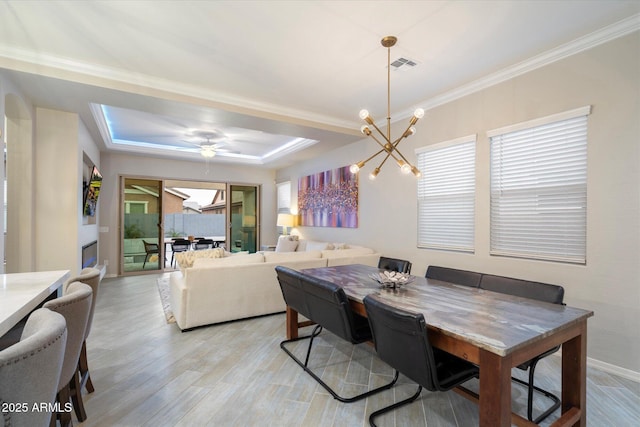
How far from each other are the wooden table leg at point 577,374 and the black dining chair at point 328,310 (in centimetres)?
102

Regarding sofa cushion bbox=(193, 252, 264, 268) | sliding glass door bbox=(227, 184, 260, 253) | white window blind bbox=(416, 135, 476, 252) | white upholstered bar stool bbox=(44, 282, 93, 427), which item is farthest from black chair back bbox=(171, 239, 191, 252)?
white upholstered bar stool bbox=(44, 282, 93, 427)

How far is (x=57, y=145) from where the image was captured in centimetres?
375

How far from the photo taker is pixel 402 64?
9.72 feet

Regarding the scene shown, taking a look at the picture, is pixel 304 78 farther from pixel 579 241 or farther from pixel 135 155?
pixel 135 155

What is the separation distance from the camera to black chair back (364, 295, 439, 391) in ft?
4.81

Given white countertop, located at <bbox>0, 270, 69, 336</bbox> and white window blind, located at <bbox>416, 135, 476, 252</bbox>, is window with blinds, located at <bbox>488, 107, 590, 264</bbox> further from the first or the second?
white countertop, located at <bbox>0, 270, 69, 336</bbox>

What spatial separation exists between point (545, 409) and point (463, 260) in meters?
1.72

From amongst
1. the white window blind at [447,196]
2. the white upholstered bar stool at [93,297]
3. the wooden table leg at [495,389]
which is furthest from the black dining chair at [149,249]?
the wooden table leg at [495,389]

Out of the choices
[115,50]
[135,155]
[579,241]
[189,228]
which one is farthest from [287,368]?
[189,228]

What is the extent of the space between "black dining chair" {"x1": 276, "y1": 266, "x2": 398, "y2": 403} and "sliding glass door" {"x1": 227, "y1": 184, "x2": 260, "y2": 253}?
5.75 metres

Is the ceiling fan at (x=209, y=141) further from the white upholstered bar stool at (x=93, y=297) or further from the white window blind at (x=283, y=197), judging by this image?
the white upholstered bar stool at (x=93, y=297)

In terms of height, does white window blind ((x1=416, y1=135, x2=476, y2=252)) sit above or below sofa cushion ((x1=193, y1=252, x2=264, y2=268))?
above

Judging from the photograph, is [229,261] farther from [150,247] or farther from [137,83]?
[150,247]

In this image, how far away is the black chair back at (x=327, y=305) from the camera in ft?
6.73
